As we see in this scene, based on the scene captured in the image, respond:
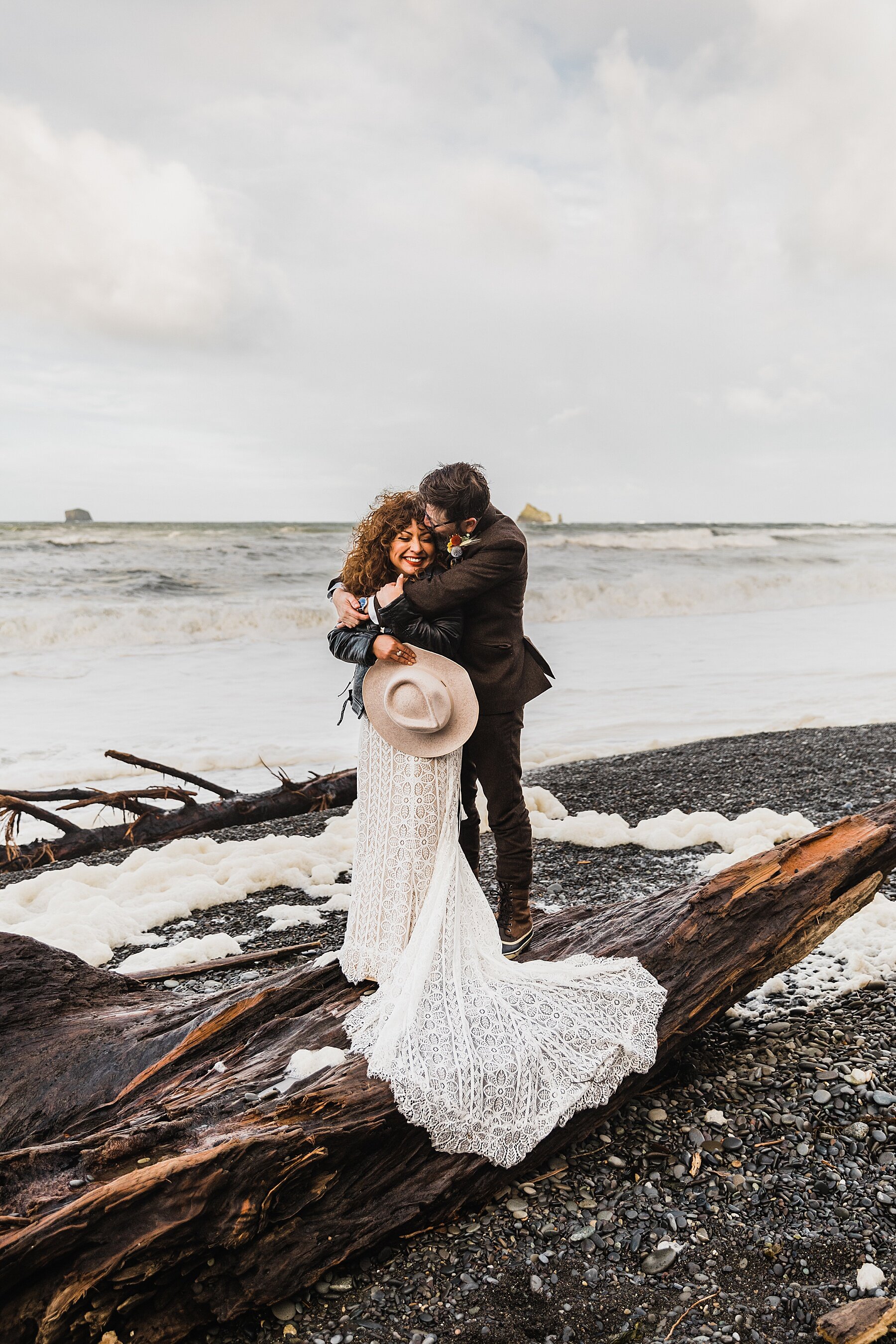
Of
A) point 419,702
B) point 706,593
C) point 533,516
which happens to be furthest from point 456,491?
point 533,516

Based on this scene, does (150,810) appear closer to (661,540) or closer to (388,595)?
(388,595)

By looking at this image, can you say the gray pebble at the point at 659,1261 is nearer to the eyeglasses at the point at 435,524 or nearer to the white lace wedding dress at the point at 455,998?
the white lace wedding dress at the point at 455,998

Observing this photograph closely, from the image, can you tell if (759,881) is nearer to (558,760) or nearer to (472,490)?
(472,490)

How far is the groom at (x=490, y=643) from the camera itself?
3619 mm

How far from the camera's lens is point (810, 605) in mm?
31125

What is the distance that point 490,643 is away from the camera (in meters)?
3.87

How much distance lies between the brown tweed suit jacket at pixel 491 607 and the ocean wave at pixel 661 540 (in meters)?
33.1

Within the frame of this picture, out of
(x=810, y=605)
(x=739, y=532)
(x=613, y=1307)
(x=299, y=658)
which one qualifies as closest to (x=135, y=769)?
(x=299, y=658)

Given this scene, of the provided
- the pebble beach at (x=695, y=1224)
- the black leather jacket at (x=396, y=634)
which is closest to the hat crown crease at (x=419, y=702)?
the black leather jacket at (x=396, y=634)

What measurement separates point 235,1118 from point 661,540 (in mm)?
40884

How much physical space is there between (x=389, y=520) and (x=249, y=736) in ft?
30.7

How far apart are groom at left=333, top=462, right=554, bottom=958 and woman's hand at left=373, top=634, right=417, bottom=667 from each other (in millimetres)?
73

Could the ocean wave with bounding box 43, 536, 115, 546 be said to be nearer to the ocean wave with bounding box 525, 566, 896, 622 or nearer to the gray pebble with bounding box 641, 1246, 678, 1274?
the ocean wave with bounding box 525, 566, 896, 622

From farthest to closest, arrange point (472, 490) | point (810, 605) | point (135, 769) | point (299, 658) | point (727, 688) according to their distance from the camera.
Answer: point (810, 605)
point (299, 658)
point (727, 688)
point (135, 769)
point (472, 490)
